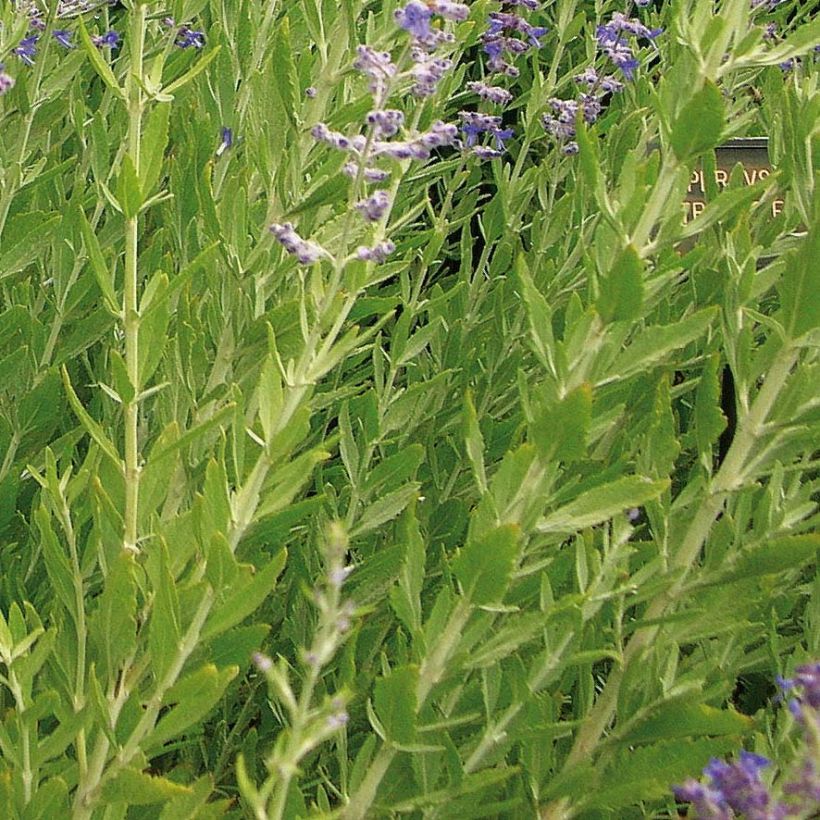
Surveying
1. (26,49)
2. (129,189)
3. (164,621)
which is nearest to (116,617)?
(164,621)

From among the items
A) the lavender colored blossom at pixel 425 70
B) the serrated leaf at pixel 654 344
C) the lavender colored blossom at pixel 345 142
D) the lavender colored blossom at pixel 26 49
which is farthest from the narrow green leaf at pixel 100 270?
the lavender colored blossom at pixel 26 49

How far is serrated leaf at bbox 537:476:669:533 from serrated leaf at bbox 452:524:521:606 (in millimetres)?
127

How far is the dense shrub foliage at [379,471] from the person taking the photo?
1454 millimetres

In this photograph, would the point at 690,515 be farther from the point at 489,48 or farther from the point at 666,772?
the point at 489,48

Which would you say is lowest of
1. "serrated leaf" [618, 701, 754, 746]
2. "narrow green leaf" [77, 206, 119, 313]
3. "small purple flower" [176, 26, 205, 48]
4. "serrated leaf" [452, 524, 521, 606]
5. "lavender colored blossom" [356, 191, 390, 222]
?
"serrated leaf" [618, 701, 754, 746]

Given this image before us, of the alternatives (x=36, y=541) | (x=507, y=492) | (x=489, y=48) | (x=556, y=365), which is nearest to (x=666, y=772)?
(x=507, y=492)

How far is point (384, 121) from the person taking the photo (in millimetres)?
1335

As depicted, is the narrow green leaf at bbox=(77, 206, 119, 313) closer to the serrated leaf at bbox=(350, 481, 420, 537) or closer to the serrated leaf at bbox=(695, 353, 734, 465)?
the serrated leaf at bbox=(350, 481, 420, 537)

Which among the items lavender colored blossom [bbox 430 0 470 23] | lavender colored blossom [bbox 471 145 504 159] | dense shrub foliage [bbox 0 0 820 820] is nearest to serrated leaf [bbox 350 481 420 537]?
dense shrub foliage [bbox 0 0 820 820]

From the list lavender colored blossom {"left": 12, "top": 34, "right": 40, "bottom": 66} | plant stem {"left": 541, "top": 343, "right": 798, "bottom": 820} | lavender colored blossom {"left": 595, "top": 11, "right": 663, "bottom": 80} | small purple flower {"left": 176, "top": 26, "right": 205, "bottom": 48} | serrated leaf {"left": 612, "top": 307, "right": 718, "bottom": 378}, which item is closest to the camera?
serrated leaf {"left": 612, "top": 307, "right": 718, "bottom": 378}

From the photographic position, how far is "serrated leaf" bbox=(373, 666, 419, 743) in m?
1.41

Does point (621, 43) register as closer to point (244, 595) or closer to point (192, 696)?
point (244, 595)

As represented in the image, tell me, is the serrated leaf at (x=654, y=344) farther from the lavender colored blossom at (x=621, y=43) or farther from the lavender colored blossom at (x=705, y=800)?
the lavender colored blossom at (x=621, y=43)

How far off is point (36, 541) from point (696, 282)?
4.45ft
